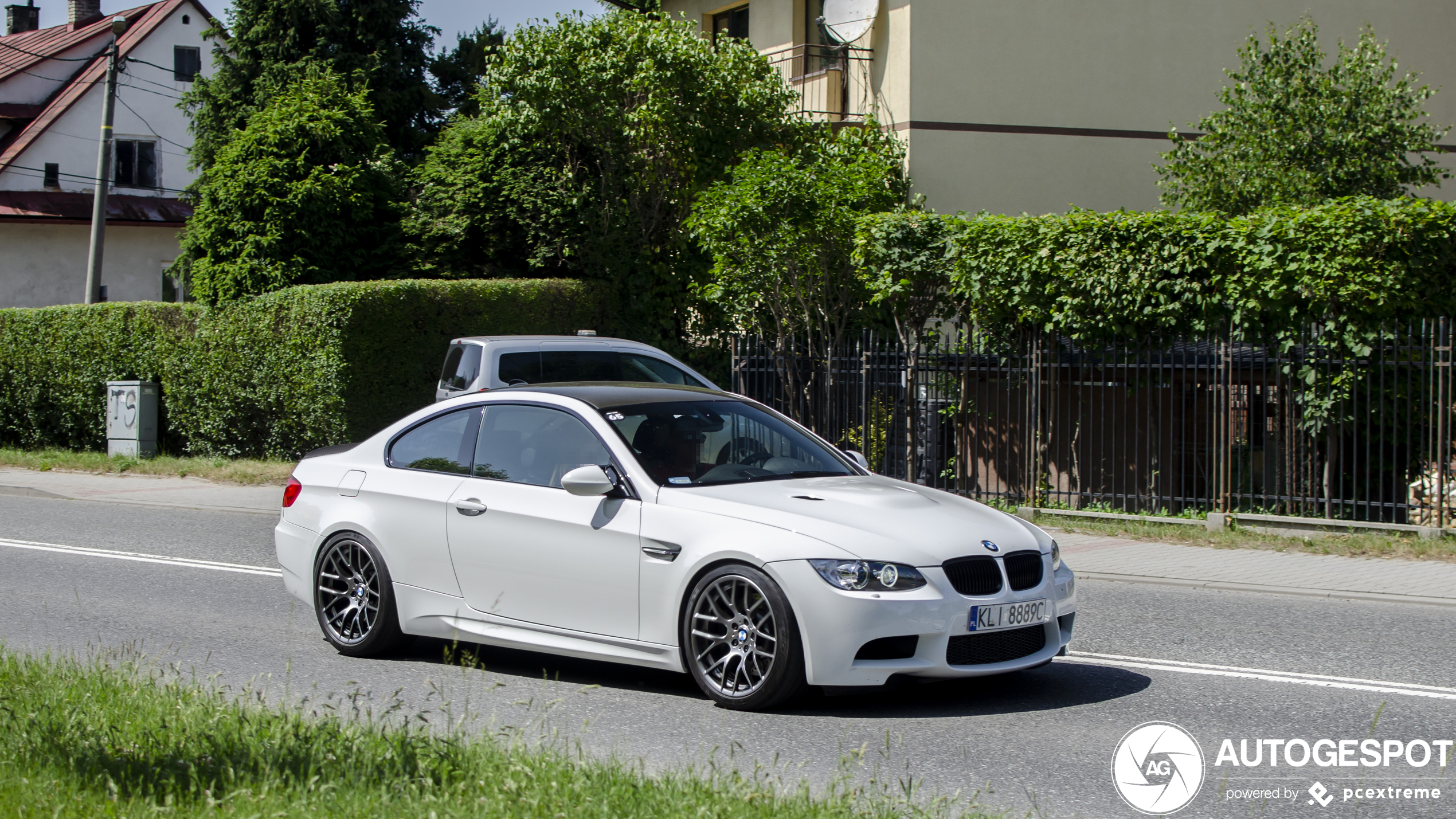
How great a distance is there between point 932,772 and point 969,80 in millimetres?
19337

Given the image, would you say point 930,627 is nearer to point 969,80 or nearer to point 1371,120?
point 1371,120

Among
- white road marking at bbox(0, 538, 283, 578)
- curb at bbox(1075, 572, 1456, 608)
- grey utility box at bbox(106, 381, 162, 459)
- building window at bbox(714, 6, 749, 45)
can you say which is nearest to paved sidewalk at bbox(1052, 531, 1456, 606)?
curb at bbox(1075, 572, 1456, 608)

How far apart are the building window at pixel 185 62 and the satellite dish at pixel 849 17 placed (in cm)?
2772

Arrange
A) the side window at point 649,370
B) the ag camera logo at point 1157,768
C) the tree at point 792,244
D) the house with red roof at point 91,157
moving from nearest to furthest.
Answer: the ag camera logo at point 1157,768, the side window at point 649,370, the tree at point 792,244, the house with red roof at point 91,157

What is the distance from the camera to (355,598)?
732 centimetres

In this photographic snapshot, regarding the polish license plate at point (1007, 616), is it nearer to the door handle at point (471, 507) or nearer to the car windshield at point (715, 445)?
the car windshield at point (715, 445)

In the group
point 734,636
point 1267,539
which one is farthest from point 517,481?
point 1267,539

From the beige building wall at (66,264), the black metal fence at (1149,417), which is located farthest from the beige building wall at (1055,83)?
the beige building wall at (66,264)

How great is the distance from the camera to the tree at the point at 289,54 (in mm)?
29109

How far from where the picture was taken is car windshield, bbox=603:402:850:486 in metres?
A: 6.64

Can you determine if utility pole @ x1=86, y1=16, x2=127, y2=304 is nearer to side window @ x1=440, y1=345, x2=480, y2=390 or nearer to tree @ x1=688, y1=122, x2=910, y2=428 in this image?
tree @ x1=688, y1=122, x2=910, y2=428

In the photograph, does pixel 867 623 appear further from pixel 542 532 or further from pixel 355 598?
pixel 355 598

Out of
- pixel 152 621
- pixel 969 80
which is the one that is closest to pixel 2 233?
pixel 969 80

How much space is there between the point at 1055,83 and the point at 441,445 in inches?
721
